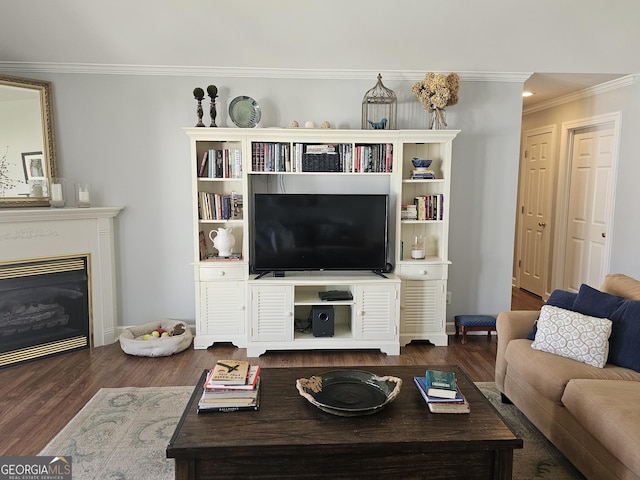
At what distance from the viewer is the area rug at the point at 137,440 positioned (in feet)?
6.78

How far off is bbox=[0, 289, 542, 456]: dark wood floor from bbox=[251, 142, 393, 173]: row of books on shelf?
1.53 meters

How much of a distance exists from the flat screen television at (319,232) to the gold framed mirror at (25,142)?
176 centimetres

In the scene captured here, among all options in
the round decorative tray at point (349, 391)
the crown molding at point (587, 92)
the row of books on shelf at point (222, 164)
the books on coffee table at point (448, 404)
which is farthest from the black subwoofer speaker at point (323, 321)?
the crown molding at point (587, 92)

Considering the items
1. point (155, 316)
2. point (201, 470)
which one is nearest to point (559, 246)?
point (155, 316)

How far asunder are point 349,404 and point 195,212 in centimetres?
227

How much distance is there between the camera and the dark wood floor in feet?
8.18

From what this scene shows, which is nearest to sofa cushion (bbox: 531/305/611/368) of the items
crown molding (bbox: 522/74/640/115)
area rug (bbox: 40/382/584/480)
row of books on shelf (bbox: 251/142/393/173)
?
area rug (bbox: 40/382/584/480)

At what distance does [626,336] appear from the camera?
229 cm

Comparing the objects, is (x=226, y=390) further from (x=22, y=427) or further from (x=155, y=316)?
(x=155, y=316)

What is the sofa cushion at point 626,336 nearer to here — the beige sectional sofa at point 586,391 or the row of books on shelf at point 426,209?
the beige sectional sofa at point 586,391

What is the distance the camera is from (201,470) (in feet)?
5.31

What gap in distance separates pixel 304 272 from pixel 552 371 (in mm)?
2144

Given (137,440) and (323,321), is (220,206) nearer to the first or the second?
(323,321)

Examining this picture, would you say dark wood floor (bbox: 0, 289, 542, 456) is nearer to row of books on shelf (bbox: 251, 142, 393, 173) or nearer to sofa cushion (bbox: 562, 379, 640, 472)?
sofa cushion (bbox: 562, 379, 640, 472)
